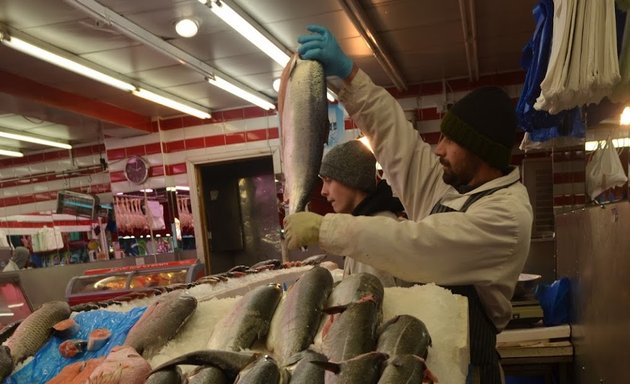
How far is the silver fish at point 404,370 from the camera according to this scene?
1.09m

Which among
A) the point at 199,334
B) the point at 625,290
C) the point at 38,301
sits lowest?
the point at 38,301

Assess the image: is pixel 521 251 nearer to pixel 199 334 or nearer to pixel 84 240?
pixel 199 334

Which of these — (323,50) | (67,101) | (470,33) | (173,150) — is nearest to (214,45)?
(67,101)

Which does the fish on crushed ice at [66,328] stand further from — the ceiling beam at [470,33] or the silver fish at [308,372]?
the ceiling beam at [470,33]

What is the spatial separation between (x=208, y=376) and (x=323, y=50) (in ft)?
4.16

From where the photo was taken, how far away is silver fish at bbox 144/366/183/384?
127 cm

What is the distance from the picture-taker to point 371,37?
19.0 feet

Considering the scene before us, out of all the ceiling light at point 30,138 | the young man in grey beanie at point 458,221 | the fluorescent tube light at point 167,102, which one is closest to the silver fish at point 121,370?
the young man in grey beanie at point 458,221

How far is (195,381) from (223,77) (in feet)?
20.3

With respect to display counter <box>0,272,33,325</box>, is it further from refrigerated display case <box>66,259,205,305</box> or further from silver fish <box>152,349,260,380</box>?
A: silver fish <box>152,349,260,380</box>

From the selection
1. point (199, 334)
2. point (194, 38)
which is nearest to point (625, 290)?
point (199, 334)

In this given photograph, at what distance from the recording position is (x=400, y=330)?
130 cm

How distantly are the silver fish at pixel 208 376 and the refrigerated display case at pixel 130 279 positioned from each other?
16.4 ft

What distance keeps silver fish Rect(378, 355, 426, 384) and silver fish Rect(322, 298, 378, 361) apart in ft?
0.46
